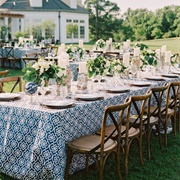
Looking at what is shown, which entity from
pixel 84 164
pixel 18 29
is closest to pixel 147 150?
pixel 84 164

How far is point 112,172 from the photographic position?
4.00m

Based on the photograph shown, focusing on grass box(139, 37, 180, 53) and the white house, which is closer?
grass box(139, 37, 180, 53)

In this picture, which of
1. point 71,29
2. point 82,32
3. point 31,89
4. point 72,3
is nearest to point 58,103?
point 31,89

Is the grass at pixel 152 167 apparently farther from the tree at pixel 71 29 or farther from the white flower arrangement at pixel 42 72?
the tree at pixel 71 29

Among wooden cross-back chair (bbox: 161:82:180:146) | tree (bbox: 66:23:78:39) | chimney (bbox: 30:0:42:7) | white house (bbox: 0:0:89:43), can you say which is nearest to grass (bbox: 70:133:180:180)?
wooden cross-back chair (bbox: 161:82:180:146)

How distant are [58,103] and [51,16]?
27.5m

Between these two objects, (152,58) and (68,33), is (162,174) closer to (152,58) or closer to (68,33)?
(152,58)

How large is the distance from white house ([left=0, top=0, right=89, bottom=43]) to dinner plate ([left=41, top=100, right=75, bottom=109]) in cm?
2434

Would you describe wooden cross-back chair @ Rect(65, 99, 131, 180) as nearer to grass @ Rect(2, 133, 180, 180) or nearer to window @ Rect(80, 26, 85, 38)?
grass @ Rect(2, 133, 180, 180)

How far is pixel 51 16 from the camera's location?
99.4 ft

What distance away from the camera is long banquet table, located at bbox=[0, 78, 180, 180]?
132 inches

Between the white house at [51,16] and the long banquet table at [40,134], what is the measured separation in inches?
957

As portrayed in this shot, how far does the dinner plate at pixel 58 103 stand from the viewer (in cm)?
349

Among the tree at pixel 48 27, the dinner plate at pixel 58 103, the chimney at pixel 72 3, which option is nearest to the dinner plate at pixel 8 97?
the dinner plate at pixel 58 103
